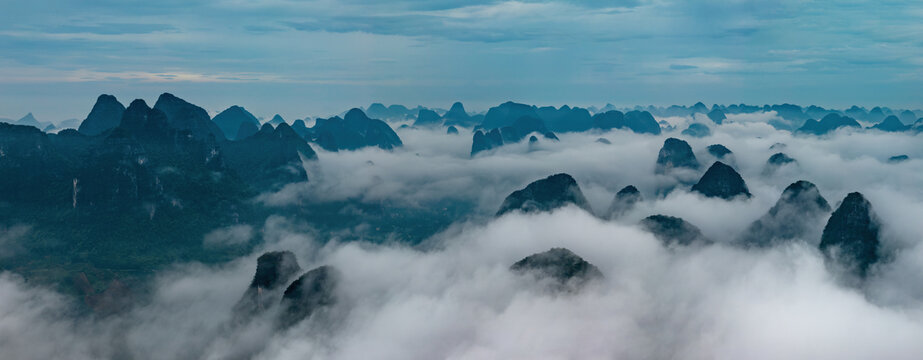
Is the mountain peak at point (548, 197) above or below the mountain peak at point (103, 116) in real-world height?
below

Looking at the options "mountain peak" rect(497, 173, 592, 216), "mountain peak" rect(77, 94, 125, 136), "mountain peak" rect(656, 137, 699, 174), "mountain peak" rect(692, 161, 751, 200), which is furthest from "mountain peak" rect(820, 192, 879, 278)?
"mountain peak" rect(77, 94, 125, 136)

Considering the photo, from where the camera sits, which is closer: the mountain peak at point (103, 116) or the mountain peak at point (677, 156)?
the mountain peak at point (103, 116)

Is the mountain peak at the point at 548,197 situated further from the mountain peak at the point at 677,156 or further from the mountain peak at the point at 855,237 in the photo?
the mountain peak at the point at 677,156

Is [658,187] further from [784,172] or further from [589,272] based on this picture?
[589,272]

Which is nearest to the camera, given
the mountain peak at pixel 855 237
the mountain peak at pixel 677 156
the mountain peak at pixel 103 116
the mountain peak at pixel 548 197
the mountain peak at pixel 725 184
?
the mountain peak at pixel 855 237

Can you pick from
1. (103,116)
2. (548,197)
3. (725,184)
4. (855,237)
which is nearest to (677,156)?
(725,184)

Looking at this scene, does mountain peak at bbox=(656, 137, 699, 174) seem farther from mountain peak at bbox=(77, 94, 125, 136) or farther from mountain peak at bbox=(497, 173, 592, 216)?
mountain peak at bbox=(77, 94, 125, 136)

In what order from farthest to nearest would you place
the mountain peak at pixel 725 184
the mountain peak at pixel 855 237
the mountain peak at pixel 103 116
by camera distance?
the mountain peak at pixel 103 116, the mountain peak at pixel 725 184, the mountain peak at pixel 855 237

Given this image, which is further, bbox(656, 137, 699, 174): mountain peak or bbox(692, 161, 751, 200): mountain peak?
bbox(656, 137, 699, 174): mountain peak

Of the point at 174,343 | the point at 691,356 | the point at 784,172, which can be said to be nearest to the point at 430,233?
the point at 174,343

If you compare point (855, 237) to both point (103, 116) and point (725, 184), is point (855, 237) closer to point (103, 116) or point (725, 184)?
point (725, 184)

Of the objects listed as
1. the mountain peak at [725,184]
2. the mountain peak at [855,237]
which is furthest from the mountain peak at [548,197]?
the mountain peak at [855,237]
